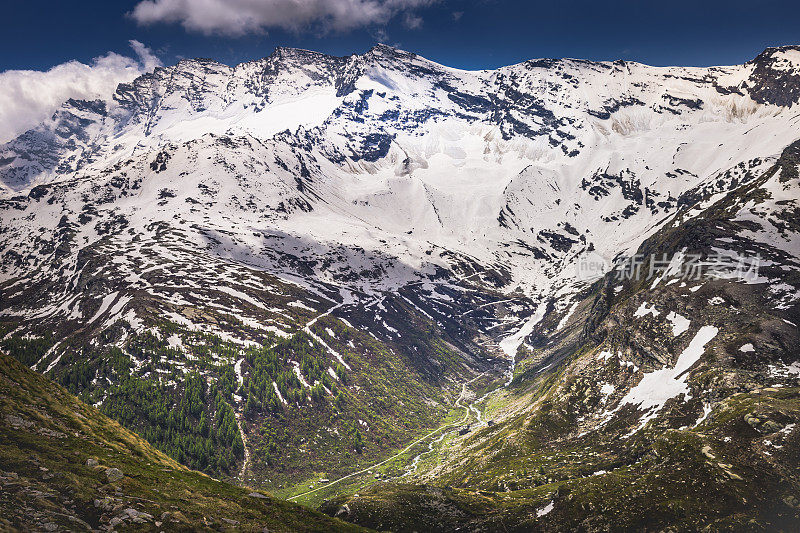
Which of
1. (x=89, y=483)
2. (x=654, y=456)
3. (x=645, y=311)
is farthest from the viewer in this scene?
(x=645, y=311)

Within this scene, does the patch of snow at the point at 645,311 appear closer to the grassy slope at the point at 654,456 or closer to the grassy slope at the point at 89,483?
the grassy slope at the point at 654,456

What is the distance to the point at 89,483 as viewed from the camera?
141ft

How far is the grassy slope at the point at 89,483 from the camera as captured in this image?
1454 inches

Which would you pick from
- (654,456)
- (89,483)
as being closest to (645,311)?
(654,456)

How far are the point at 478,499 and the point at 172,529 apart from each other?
66906 millimetres

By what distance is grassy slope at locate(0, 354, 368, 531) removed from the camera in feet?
121

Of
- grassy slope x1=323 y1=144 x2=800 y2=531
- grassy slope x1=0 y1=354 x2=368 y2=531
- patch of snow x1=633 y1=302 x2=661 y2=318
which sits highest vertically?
grassy slope x1=0 y1=354 x2=368 y2=531

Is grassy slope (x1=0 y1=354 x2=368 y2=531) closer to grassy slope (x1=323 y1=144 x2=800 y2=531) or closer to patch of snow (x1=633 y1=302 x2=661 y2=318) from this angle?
grassy slope (x1=323 y1=144 x2=800 y2=531)

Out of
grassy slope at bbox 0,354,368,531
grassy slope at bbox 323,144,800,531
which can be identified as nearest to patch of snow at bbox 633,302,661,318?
grassy slope at bbox 323,144,800,531

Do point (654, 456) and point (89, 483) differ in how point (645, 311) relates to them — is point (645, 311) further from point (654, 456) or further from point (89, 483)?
point (89, 483)

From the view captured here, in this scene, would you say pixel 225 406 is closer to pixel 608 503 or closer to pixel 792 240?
pixel 608 503

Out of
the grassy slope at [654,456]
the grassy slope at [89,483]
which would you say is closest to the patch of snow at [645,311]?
the grassy slope at [654,456]

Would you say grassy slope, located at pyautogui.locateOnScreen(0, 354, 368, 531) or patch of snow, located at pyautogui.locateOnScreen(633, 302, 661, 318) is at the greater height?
grassy slope, located at pyautogui.locateOnScreen(0, 354, 368, 531)

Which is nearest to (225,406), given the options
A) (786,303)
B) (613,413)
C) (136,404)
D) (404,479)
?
(136,404)
